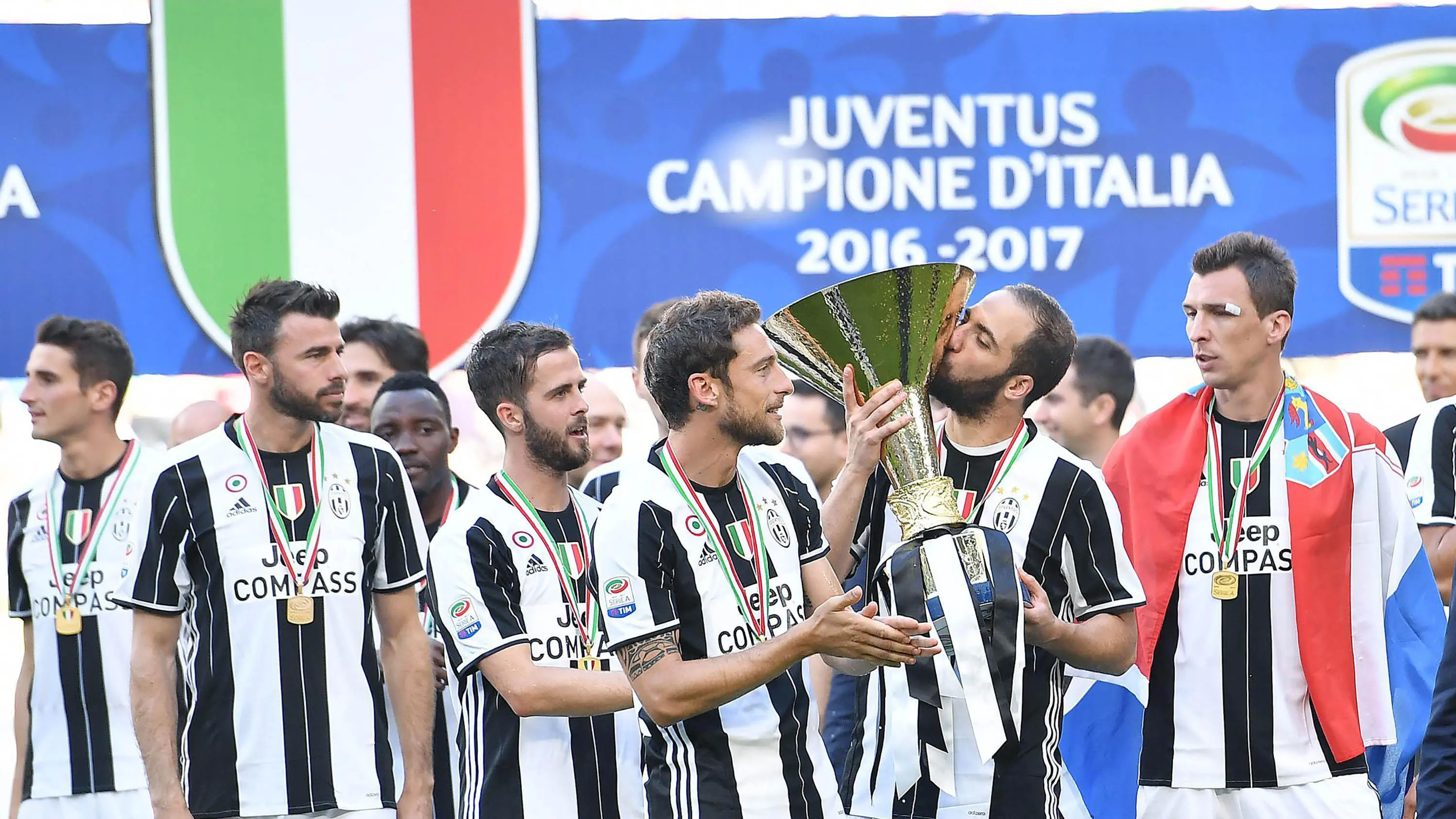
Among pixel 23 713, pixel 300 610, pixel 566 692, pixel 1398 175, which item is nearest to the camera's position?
pixel 566 692

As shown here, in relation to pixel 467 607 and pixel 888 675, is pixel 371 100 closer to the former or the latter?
pixel 467 607

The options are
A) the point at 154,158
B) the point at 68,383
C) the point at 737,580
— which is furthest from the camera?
the point at 154,158

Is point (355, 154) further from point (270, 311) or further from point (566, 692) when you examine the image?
point (566, 692)

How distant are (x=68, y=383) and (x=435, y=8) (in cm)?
242

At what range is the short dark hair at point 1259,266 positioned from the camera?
4258 millimetres

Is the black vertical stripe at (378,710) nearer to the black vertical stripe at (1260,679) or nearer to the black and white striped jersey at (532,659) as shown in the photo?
the black and white striped jersey at (532,659)

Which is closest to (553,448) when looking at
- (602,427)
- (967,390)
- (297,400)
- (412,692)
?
(297,400)

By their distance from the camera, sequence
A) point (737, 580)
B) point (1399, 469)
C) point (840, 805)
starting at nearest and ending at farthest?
point (737, 580), point (840, 805), point (1399, 469)

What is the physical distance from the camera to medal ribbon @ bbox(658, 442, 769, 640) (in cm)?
331

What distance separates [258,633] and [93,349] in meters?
2.28

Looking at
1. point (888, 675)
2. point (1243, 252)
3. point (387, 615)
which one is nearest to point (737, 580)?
point (888, 675)

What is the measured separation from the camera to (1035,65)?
23.2 feet

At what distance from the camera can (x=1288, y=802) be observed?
4.11 m

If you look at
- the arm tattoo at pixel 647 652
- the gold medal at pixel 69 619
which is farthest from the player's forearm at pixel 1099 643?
the gold medal at pixel 69 619
